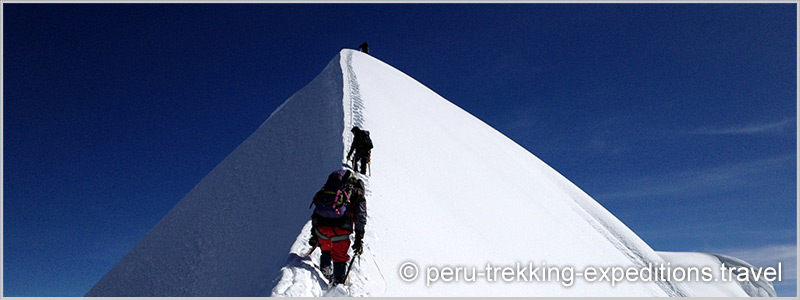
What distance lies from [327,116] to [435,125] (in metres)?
4.98

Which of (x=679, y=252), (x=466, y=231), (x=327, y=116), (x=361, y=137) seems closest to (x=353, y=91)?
(x=327, y=116)

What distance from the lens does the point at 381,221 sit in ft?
19.1

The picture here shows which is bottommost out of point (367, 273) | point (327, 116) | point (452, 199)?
point (367, 273)

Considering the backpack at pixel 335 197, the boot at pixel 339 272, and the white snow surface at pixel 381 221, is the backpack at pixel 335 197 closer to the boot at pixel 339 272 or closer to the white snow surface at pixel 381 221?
the boot at pixel 339 272

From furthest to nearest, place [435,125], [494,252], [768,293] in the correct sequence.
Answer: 1. [435,125]
2. [768,293]
3. [494,252]

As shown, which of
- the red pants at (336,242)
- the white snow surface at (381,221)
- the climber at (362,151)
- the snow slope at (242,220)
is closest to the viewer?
the red pants at (336,242)

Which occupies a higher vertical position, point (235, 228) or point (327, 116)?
point (327, 116)

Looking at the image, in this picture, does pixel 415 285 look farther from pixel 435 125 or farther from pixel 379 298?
pixel 435 125

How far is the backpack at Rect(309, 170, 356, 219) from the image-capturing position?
409cm

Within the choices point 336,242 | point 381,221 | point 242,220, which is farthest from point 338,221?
point 242,220

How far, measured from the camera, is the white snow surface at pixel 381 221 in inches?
209

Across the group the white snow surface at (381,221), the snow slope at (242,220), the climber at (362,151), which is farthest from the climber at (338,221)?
the climber at (362,151)

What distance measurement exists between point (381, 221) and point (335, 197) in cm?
182

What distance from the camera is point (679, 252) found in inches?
665
